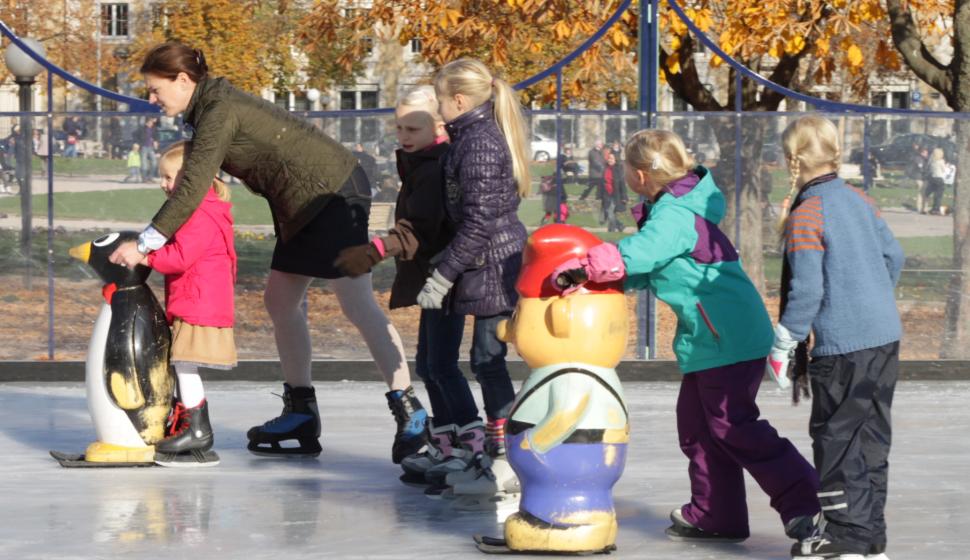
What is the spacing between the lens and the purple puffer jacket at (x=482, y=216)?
5652 millimetres

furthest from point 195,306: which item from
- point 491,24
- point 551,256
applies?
point 491,24

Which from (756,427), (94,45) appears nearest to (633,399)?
(756,427)

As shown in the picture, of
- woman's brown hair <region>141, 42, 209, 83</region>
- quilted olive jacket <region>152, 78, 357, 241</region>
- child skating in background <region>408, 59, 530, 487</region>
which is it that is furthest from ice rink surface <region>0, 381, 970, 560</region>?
woman's brown hair <region>141, 42, 209, 83</region>

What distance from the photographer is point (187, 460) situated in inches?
262

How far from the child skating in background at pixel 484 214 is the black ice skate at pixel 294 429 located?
4.13 ft

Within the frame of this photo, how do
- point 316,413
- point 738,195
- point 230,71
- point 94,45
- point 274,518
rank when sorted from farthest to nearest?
point 94,45 → point 230,71 → point 738,195 → point 316,413 → point 274,518

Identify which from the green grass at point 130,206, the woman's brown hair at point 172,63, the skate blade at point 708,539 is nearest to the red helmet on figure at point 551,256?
the skate blade at point 708,539

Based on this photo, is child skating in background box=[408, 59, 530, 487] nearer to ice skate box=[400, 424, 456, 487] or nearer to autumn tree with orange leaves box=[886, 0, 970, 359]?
ice skate box=[400, 424, 456, 487]

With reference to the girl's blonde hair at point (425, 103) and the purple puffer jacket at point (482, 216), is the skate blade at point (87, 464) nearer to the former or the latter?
the purple puffer jacket at point (482, 216)

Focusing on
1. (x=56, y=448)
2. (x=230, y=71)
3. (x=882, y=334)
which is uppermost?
(x=230, y=71)

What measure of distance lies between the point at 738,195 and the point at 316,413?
4.36m

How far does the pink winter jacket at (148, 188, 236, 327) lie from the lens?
21.5 feet

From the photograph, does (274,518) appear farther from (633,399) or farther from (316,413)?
(633,399)

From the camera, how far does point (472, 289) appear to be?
5730mm
